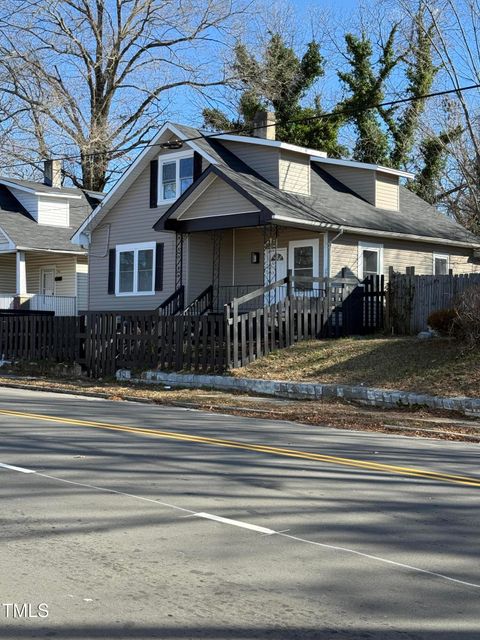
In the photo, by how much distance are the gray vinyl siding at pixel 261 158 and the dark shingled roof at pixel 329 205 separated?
0.22m

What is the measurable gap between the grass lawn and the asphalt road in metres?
5.42

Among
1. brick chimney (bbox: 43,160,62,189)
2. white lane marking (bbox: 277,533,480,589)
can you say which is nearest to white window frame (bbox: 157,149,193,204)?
brick chimney (bbox: 43,160,62,189)

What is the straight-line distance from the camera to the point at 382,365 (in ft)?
60.7

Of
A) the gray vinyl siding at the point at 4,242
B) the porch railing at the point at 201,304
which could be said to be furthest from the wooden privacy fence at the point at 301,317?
the gray vinyl siding at the point at 4,242

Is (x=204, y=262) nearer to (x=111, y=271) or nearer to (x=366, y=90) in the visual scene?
(x=111, y=271)

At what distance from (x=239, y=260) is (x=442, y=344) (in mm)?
10631

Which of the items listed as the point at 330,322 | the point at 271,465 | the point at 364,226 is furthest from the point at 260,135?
the point at 271,465

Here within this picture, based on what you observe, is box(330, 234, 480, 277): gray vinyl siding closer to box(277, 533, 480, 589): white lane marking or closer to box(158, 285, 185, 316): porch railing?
box(158, 285, 185, 316): porch railing

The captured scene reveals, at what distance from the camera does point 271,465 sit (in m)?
9.76

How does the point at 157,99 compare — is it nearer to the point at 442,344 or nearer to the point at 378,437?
the point at 442,344

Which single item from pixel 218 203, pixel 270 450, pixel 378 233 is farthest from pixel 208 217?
pixel 270 450

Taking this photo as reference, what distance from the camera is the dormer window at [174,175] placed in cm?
2709

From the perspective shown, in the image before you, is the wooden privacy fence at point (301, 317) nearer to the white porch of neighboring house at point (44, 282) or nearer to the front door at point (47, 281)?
the white porch of neighboring house at point (44, 282)

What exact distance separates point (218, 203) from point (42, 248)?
12891 mm
